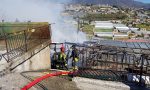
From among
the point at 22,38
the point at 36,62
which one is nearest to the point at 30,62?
the point at 36,62

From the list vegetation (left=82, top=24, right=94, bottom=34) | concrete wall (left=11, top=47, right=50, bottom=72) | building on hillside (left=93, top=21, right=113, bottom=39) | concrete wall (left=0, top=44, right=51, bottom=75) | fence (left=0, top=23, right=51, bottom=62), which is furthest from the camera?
vegetation (left=82, top=24, right=94, bottom=34)

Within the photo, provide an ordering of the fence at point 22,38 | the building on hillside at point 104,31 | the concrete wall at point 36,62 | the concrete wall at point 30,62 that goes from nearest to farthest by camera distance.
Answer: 1. the concrete wall at point 30,62
2. the concrete wall at point 36,62
3. the fence at point 22,38
4. the building on hillside at point 104,31

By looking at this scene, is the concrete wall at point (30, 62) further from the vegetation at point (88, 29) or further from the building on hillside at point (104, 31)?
the vegetation at point (88, 29)

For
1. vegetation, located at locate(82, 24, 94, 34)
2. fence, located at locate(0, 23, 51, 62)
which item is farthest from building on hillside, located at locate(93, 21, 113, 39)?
fence, located at locate(0, 23, 51, 62)

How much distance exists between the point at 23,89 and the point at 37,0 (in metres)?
28.1

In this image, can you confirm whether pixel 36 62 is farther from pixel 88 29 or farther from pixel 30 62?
pixel 88 29

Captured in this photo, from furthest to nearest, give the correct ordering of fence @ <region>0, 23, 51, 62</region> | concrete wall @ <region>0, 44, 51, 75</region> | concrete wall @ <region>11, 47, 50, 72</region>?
fence @ <region>0, 23, 51, 62</region>, concrete wall @ <region>11, 47, 50, 72</region>, concrete wall @ <region>0, 44, 51, 75</region>

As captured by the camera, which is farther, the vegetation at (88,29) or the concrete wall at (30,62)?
the vegetation at (88,29)

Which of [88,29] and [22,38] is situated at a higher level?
[22,38]

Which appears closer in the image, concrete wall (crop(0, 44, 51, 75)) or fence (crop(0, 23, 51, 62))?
concrete wall (crop(0, 44, 51, 75))

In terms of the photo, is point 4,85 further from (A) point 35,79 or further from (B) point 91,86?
(B) point 91,86

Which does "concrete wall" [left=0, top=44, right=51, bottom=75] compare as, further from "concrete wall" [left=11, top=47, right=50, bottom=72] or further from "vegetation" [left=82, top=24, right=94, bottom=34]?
"vegetation" [left=82, top=24, right=94, bottom=34]

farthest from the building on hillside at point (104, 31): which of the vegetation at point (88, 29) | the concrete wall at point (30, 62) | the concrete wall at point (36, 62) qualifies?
the concrete wall at point (30, 62)

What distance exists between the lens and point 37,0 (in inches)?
1341
